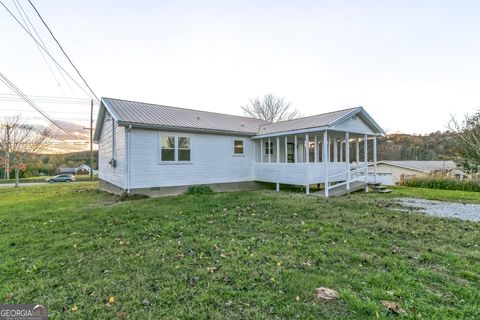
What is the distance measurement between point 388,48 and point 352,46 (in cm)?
194

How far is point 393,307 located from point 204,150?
1069 centimetres

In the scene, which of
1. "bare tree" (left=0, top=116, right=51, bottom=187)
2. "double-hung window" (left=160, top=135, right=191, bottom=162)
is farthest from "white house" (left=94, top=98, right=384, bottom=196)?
"bare tree" (left=0, top=116, right=51, bottom=187)

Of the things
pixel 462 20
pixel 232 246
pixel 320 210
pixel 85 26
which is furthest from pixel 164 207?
pixel 462 20

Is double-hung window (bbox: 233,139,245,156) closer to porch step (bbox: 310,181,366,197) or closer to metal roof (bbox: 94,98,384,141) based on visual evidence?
metal roof (bbox: 94,98,384,141)

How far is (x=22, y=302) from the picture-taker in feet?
9.07

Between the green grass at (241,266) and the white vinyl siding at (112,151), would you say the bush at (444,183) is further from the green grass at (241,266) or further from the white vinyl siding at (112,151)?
the white vinyl siding at (112,151)

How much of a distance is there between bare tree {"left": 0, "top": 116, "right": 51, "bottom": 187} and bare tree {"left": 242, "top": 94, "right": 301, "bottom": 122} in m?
27.4

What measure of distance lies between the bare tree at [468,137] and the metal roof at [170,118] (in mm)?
19745

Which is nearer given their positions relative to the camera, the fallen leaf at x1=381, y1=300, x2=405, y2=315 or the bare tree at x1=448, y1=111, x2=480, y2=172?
the fallen leaf at x1=381, y1=300, x2=405, y2=315

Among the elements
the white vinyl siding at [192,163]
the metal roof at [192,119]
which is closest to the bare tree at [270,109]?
the metal roof at [192,119]

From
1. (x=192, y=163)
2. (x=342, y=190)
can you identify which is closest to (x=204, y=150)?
(x=192, y=163)

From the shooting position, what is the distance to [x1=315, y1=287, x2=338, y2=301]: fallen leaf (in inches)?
106

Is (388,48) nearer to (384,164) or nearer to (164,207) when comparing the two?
(164,207)

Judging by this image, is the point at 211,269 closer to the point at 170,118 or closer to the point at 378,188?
the point at 170,118
